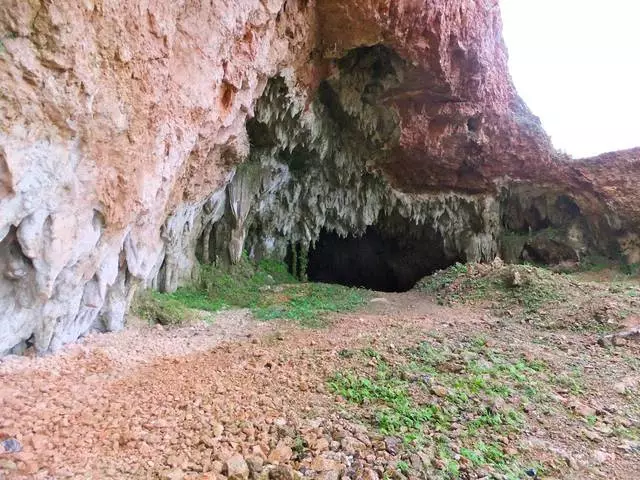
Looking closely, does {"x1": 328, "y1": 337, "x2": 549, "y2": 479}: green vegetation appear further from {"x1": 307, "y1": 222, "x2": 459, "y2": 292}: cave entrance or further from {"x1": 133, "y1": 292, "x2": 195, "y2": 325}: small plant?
{"x1": 307, "y1": 222, "x2": 459, "y2": 292}: cave entrance

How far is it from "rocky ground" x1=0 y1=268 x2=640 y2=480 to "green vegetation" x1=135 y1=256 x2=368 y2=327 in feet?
3.83

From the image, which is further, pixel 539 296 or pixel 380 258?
pixel 380 258

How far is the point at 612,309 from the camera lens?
691 cm

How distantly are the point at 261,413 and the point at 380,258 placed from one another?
1538 centimetres

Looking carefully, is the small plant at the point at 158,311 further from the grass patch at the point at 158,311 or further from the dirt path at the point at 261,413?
the dirt path at the point at 261,413

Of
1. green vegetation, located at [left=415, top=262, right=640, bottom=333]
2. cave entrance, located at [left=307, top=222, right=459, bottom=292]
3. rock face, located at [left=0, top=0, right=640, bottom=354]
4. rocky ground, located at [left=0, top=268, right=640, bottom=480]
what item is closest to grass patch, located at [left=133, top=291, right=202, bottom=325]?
rock face, located at [left=0, top=0, right=640, bottom=354]

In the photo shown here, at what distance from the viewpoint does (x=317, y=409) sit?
10.5 feet

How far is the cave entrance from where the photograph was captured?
16219mm

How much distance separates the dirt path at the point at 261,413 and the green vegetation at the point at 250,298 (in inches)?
48.4

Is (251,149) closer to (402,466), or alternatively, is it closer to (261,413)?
(261,413)

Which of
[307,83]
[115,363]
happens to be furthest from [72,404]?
[307,83]

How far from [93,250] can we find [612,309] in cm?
837

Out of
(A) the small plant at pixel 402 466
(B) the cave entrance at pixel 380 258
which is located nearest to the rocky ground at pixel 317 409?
(A) the small plant at pixel 402 466

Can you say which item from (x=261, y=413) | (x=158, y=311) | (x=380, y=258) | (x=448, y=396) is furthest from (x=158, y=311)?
(x=380, y=258)
